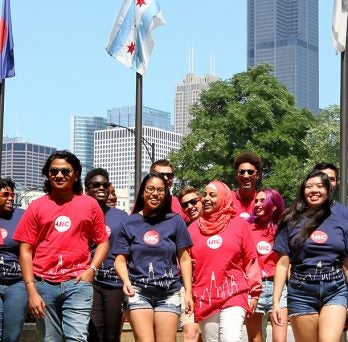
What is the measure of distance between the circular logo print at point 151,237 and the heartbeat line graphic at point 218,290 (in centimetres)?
69

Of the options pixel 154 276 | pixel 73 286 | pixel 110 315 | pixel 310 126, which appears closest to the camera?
pixel 73 286

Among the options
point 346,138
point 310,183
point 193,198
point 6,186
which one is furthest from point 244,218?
point 346,138

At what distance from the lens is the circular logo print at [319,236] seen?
784 cm

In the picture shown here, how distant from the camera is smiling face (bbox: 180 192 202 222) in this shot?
33.7ft

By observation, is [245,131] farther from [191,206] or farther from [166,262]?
[166,262]

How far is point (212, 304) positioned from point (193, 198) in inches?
82.0

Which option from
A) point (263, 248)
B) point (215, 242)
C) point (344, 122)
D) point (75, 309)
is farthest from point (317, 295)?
point (344, 122)

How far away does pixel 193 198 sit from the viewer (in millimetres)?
10320

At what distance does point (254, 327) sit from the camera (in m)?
9.46

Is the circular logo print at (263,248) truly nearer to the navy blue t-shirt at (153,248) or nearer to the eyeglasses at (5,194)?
the navy blue t-shirt at (153,248)

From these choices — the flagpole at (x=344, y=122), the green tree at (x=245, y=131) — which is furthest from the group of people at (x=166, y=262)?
the green tree at (x=245, y=131)

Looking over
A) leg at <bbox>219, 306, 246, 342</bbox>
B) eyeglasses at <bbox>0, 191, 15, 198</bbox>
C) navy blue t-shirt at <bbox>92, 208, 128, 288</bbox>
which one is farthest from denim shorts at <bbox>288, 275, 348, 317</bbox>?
eyeglasses at <bbox>0, 191, 15, 198</bbox>

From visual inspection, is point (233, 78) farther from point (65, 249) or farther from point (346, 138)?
point (65, 249)

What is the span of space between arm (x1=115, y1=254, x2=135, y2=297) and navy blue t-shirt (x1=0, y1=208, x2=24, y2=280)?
1165 mm
